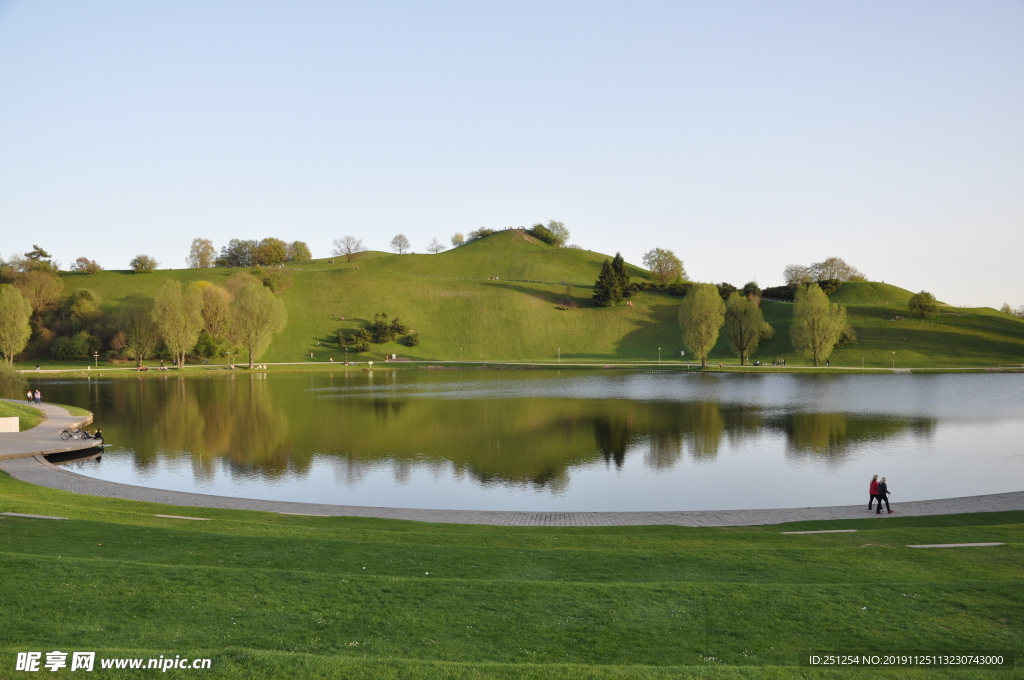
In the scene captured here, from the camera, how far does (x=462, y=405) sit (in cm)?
5238

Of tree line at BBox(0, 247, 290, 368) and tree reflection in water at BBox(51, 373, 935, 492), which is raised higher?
tree line at BBox(0, 247, 290, 368)

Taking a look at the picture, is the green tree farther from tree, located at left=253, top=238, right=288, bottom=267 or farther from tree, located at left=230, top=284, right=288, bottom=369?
tree, located at left=253, top=238, right=288, bottom=267

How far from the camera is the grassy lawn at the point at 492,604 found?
27.9 ft

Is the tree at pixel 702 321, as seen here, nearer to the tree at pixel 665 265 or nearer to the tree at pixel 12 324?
the tree at pixel 665 265

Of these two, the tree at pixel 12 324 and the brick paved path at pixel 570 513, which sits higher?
the tree at pixel 12 324

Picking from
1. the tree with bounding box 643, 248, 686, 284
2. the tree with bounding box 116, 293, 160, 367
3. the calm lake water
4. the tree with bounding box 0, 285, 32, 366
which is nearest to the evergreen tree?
the tree with bounding box 643, 248, 686, 284

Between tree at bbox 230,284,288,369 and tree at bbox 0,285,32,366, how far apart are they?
2742 cm

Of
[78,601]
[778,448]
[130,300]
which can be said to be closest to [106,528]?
[78,601]

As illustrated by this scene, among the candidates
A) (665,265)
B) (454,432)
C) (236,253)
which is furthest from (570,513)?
(236,253)

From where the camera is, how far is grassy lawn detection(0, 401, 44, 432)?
128 ft

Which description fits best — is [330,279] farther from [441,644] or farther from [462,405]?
[441,644]

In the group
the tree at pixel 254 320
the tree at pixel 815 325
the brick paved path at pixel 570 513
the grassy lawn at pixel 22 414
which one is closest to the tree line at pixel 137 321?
the tree at pixel 254 320

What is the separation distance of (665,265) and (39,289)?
413 feet

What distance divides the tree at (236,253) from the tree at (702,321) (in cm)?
13314
